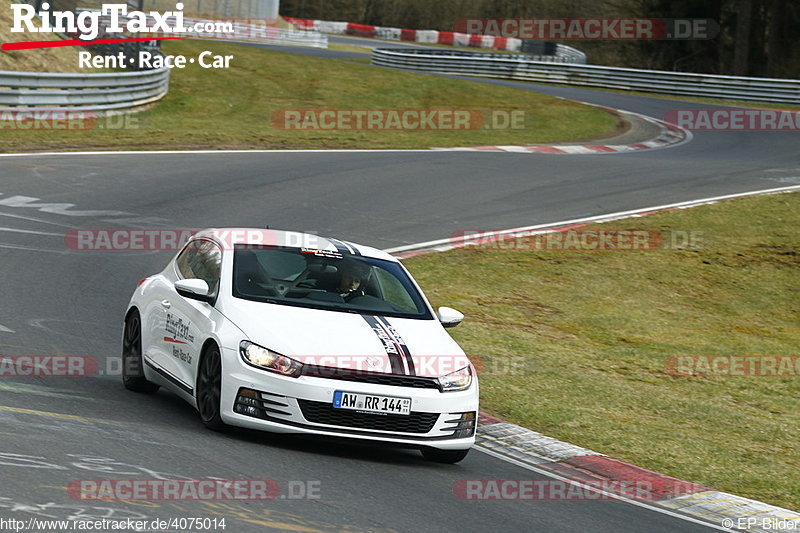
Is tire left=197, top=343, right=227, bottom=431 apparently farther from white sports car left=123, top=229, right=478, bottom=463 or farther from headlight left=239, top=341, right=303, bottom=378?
headlight left=239, top=341, right=303, bottom=378

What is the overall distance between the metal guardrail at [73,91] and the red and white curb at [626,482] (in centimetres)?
1816

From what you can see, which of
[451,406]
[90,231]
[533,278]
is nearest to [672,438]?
[451,406]

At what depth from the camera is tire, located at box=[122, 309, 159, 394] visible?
9.23 m

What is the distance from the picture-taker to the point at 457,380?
8.03 m

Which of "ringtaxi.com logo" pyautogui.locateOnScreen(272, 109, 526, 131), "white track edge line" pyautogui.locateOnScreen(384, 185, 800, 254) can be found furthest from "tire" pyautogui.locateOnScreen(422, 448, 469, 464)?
"ringtaxi.com logo" pyautogui.locateOnScreen(272, 109, 526, 131)

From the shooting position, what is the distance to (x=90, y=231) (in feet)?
52.7

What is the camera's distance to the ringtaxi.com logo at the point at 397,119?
31.7 meters

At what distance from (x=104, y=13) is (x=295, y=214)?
26.9m

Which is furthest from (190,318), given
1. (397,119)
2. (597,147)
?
(397,119)

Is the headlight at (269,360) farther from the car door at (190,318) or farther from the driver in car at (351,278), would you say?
the driver in car at (351,278)

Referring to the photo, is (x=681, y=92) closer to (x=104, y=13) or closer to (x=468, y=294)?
(x=104, y=13)

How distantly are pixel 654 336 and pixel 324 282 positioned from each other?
6.78m

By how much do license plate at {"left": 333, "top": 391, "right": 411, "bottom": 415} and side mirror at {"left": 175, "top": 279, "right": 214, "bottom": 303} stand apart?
1445 millimetres

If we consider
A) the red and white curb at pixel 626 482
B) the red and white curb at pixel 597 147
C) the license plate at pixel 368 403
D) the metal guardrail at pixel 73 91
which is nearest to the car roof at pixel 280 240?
the red and white curb at pixel 626 482
